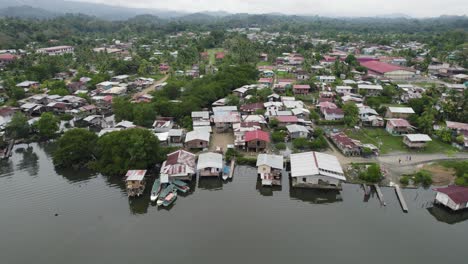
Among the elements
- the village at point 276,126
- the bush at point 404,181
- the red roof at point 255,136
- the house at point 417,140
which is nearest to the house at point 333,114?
the village at point 276,126

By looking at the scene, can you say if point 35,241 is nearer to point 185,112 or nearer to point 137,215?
point 137,215

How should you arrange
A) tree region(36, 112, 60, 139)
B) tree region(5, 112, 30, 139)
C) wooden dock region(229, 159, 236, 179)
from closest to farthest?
wooden dock region(229, 159, 236, 179)
tree region(5, 112, 30, 139)
tree region(36, 112, 60, 139)

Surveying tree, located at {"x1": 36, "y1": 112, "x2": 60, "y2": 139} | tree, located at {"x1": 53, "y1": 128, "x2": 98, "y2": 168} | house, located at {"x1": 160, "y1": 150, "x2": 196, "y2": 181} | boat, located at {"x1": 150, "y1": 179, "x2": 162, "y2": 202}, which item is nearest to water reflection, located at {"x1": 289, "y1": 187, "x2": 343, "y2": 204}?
house, located at {"x1": 160, "y1": 150, "x2": 196, "y2": 181}

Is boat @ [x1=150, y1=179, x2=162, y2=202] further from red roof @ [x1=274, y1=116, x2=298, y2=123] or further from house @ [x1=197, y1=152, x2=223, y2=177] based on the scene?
red roof @ [x1=274, y1=116, x2=298, y2=123]

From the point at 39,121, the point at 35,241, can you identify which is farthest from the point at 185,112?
the point at 35,241

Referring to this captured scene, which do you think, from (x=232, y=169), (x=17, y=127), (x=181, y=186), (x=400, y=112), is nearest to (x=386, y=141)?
(x=400, y=112)

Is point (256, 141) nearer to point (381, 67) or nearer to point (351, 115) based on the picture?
point (351, 115)
